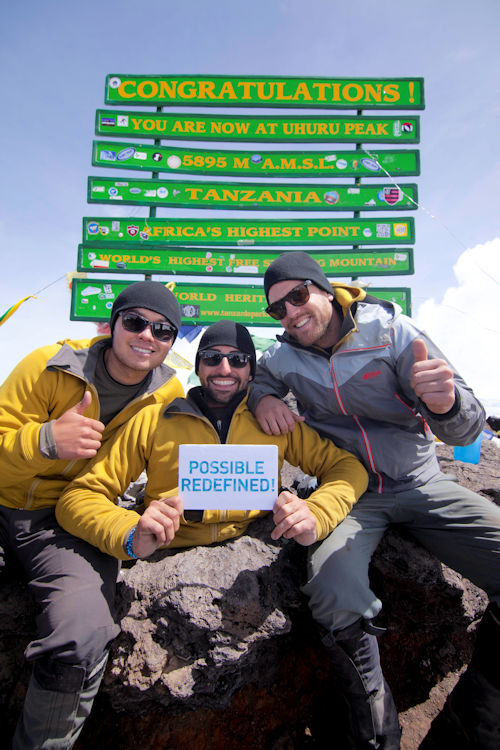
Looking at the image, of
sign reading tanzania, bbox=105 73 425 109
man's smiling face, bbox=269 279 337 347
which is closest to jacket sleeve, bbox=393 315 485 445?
man's smiling face, bbox=269 279 337 347

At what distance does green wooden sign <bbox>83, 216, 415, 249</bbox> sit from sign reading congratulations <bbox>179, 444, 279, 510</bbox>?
568cm

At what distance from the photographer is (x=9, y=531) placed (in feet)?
7.04

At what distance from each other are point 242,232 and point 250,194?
72 cm

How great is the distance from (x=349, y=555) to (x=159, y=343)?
1.65 meters

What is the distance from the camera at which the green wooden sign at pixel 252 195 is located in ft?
22.8

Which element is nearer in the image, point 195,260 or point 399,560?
point 399,560

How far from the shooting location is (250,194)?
23.2 feet

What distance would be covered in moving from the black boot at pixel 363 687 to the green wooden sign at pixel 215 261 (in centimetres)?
588

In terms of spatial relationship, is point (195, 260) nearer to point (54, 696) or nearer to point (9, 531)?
point (9, 531)

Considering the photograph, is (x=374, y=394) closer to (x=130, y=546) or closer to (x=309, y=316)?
(x=309, y=316)

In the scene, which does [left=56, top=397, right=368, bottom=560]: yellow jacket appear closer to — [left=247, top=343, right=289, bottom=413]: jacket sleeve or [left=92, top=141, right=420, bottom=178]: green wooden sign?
[left=247, top=343, right=289, bottom=413]: jacket sleeve

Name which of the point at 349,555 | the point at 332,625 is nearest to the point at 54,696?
the point at 332,625

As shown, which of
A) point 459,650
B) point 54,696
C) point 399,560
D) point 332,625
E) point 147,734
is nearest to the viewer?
point 54,696

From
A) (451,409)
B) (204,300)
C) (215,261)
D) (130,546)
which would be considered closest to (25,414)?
(130,546)
